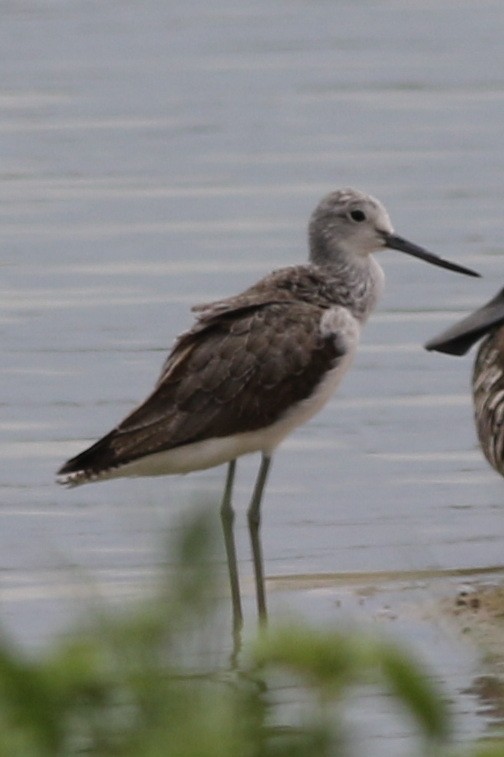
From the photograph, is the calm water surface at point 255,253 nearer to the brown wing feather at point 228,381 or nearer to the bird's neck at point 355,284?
the brown wing feather at point 228,381

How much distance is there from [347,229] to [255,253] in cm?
435

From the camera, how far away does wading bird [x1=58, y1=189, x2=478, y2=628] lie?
21.3ft

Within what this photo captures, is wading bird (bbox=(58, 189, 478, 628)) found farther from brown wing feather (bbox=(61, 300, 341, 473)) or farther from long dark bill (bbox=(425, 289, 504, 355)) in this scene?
A: long dark bill (bbox=(425, 289, 504, 355))

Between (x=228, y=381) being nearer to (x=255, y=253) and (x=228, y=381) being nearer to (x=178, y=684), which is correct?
(x=178, y=684)

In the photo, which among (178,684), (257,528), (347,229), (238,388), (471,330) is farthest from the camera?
(347,229)

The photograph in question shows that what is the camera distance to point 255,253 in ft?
38.3

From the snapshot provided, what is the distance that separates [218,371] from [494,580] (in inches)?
48.6

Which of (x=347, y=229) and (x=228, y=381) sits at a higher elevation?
(x=347, y=229)

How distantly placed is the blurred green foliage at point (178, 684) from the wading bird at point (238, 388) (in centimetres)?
461

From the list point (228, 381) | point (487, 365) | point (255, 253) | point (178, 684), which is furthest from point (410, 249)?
point (178, 684)

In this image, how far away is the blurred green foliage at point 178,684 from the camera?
167 cm

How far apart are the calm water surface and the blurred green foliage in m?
0.05

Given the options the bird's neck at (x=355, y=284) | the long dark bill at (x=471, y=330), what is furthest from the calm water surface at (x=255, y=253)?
the bird's neck at (x=355, y=284)

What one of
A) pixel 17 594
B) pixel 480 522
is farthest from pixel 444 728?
pixel 480 522
